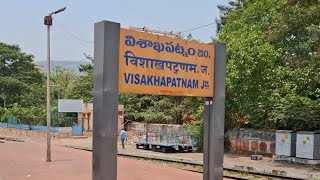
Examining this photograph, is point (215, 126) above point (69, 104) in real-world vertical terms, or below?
above

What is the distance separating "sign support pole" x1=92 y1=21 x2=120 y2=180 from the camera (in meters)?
7.38

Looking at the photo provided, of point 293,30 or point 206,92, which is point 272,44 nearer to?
point 293,30

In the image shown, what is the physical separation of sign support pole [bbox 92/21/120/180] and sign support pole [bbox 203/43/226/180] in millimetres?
2470

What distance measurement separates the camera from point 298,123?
2286 cm

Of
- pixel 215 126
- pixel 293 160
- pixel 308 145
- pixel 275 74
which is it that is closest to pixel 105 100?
pixel 215 126

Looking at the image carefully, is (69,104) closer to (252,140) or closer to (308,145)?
(252,140)

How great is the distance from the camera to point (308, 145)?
68.3 feet

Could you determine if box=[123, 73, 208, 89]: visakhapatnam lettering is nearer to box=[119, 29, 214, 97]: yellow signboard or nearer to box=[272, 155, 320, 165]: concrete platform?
box=[119, 29, 214, 97]: yellow signboard

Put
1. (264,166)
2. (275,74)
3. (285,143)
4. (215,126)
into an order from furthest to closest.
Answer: (275,74), (285,143), (264,166), (215,126)

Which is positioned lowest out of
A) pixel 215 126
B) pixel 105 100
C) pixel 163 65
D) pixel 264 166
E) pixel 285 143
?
pixel 264 166

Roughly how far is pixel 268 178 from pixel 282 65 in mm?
10870

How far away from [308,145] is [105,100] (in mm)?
15773

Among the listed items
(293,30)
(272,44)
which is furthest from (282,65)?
(293,30)

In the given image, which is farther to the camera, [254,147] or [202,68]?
[254,147]
